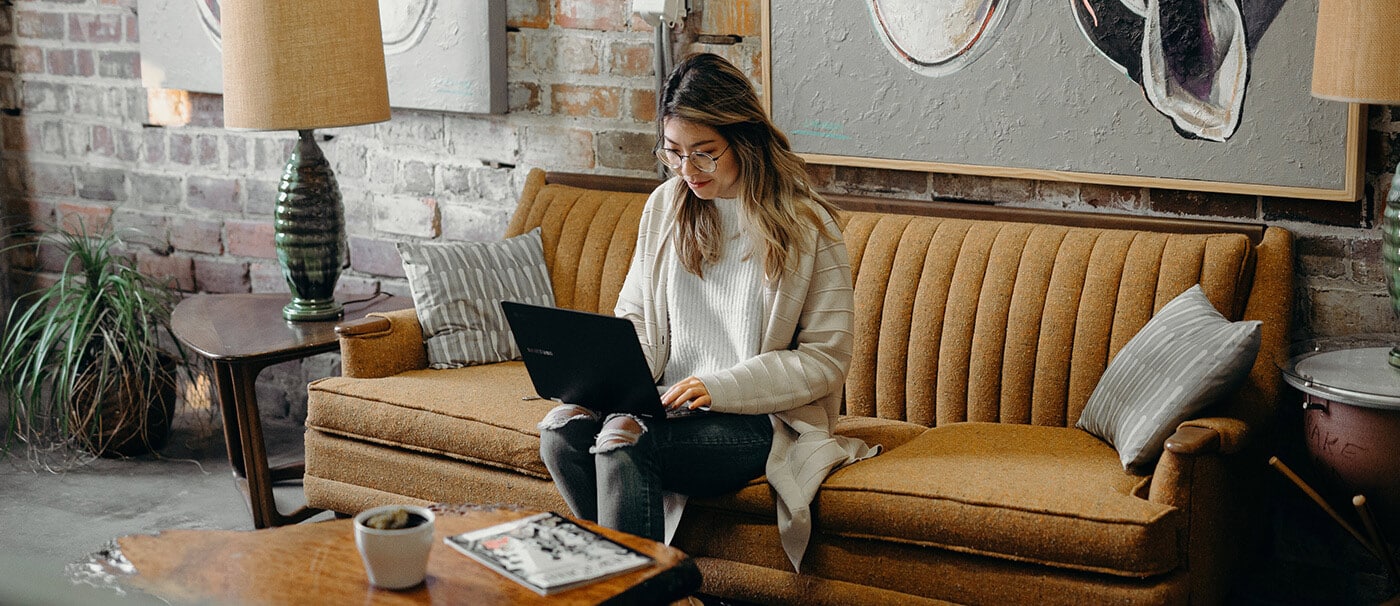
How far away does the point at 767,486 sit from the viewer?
2.38m

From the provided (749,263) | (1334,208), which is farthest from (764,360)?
(1334,208)

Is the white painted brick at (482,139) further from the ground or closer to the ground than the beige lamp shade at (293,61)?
closer to the ground

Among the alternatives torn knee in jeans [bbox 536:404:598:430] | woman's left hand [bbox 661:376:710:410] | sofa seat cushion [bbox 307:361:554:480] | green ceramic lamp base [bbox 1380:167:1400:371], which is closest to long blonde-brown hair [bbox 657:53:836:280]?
woman's left hand [bbox 661:376:710:410]

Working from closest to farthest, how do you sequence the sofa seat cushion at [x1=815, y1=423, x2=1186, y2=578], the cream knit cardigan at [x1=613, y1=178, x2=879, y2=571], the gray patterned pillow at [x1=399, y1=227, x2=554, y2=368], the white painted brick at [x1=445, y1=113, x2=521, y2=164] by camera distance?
the sofa seat cushion at [x1=815, y1=423, x2=1186, y2=578], the cream knit cardigan at [x1=613, y1=178, x2=879, y2=571], the gray patterned pillow at [x1=399, y1=227, x2=554, y2=368], the white painted brick at [x1=445, y1=113, x2=521, y2=164]

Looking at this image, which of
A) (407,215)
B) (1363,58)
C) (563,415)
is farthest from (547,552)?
(407,215)

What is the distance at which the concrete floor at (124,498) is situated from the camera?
10.1 feet

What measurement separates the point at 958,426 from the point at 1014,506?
526 millimetres

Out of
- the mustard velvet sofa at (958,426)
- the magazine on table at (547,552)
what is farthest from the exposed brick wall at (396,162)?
the magazine on table at (547,552)

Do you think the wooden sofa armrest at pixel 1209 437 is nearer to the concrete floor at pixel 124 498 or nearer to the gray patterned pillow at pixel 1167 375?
the gray patterned pillow at pixel 1167 375

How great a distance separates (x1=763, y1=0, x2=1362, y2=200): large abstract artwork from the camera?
2.65 metres

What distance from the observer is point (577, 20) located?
345cm

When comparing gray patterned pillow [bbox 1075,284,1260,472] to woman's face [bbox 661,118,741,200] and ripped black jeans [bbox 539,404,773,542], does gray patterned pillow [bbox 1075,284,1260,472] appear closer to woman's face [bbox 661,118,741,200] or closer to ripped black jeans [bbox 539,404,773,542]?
ripped black jeans [bbox 539,404,773,542]

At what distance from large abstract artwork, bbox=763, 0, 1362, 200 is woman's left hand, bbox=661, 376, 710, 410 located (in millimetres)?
990

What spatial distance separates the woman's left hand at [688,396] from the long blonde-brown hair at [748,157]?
0.82 ft
